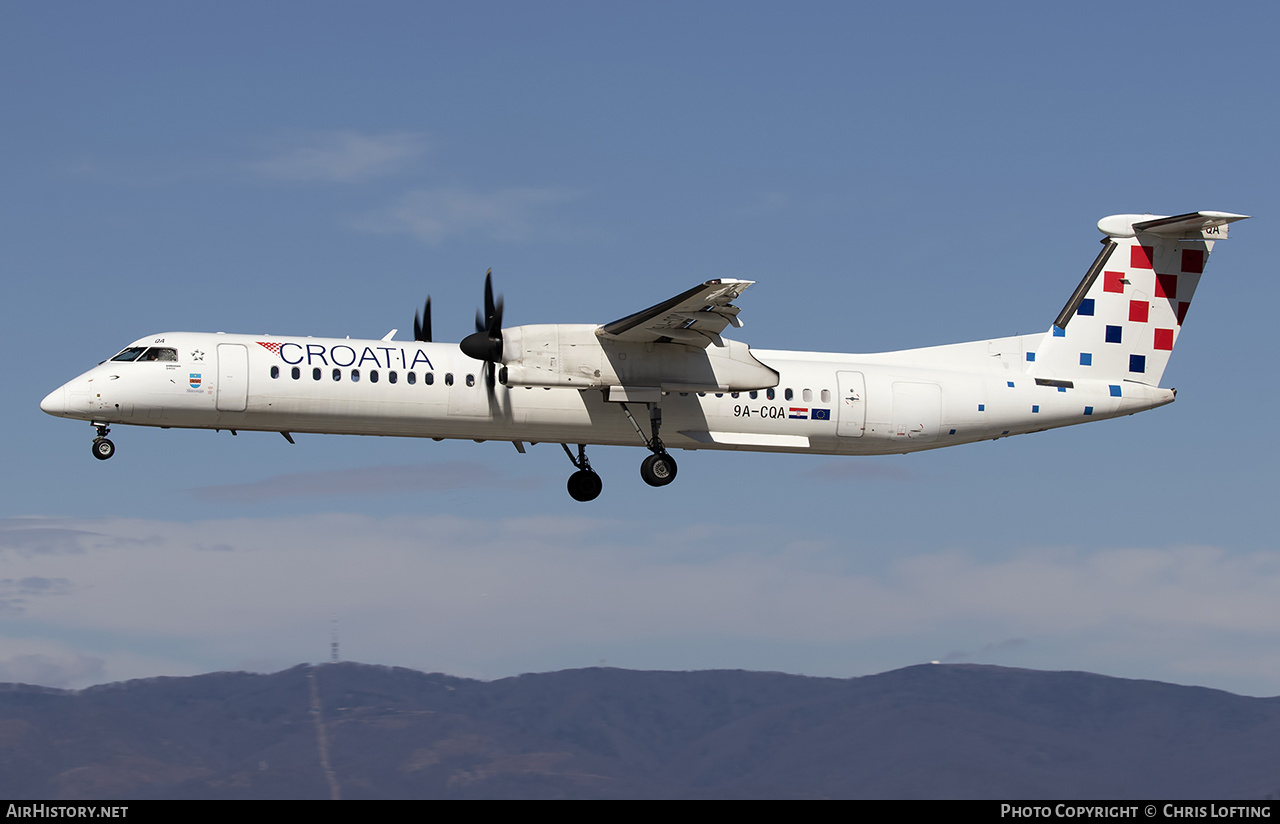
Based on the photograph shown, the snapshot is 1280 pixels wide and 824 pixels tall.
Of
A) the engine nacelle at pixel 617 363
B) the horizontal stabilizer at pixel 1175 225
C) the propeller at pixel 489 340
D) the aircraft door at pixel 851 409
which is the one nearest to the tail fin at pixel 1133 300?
the horizontal stabilizer at pixel 1175 225

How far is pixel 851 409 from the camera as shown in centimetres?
2483

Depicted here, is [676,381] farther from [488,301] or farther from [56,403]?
[56,403]

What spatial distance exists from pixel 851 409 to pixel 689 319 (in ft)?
13.2

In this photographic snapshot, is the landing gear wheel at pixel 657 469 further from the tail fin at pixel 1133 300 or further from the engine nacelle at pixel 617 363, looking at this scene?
the tail fin at pixel 1133 300

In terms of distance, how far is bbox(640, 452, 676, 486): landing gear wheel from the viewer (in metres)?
24.4

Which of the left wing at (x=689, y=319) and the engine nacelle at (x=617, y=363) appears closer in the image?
the left wing at (x=689, y=319)

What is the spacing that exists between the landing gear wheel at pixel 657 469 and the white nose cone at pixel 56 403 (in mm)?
9995

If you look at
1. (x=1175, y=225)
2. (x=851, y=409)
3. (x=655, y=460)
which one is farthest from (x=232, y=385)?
(x=1175, y=225)

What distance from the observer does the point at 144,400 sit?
73.1ft

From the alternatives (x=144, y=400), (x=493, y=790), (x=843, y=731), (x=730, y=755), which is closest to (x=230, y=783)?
(x=493, y=790)

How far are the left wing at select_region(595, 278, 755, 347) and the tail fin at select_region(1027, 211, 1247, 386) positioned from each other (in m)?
7.22

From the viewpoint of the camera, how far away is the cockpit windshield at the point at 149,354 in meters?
22.5

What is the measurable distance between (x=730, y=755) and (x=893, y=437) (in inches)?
7120
